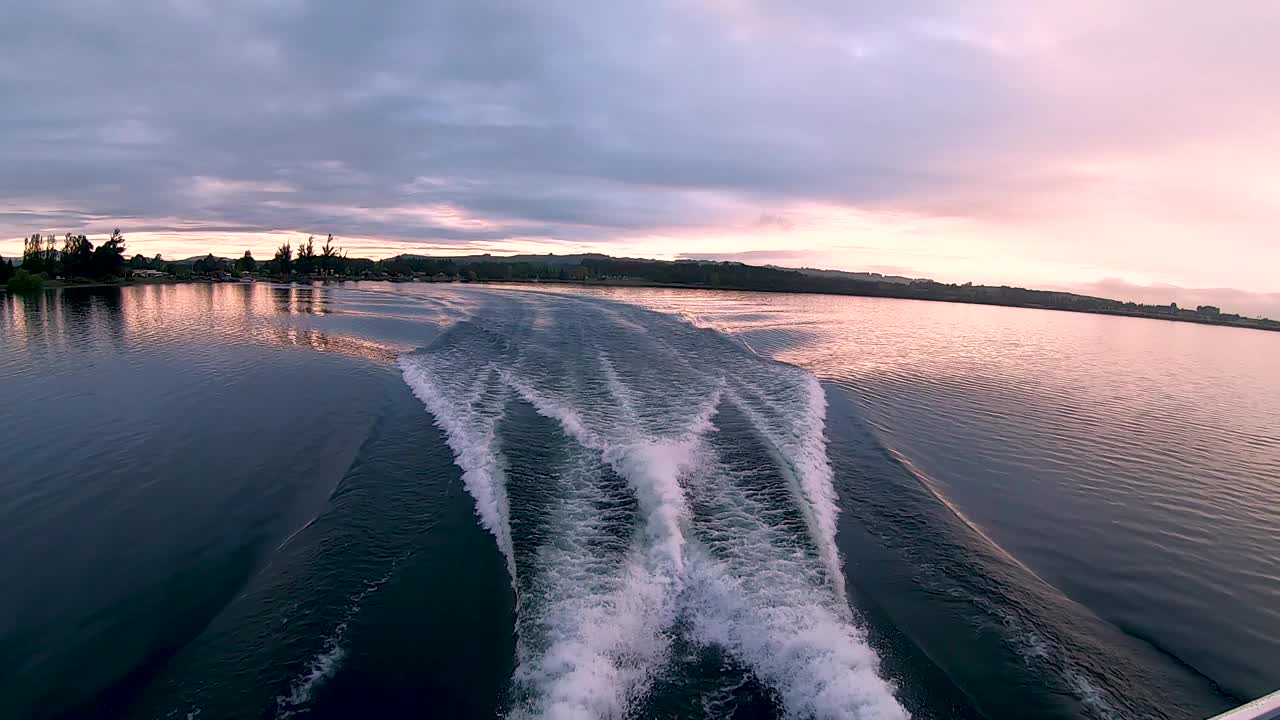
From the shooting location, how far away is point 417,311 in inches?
1572

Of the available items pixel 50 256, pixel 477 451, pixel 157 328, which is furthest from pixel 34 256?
pixel 477 451

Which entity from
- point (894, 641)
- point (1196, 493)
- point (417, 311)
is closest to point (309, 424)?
point (894, 641)

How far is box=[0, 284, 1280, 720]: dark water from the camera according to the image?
4961 millimetres

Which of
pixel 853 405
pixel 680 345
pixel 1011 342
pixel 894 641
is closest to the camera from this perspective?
pixel 894 641

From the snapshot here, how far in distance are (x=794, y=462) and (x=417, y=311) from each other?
3600cm

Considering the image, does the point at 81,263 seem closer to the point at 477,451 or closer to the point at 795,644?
the point at 477,451

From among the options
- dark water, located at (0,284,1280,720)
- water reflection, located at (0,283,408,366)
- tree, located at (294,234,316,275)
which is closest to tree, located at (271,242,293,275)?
tree, located at (294,234,316,275)

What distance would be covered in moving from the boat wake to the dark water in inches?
1.7

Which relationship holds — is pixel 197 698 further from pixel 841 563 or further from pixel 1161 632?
pixel 1161 632

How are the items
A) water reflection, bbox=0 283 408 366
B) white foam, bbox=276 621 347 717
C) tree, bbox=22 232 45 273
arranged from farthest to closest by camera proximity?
tree, bbox=22 232 45 273 → water reflection, bbox=0 283 408 366 → white foam, bbox=276 621 347 717

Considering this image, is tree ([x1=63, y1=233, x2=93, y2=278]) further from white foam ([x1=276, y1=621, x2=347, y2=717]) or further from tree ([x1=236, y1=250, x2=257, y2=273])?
white foam ([x1=276, y1=621, x2=347, y2=717])

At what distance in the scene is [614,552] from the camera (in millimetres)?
6797

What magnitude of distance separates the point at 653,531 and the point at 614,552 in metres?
0.69

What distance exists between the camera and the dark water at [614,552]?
4961mm
